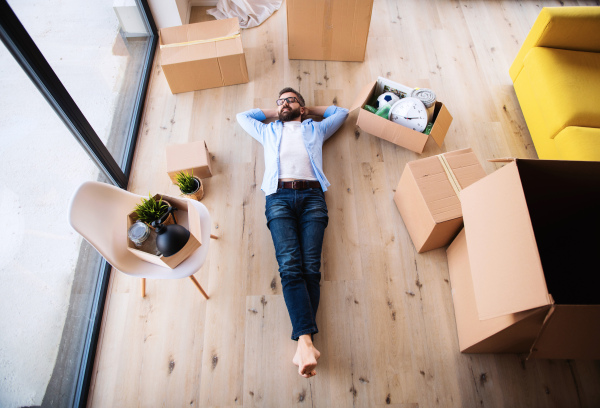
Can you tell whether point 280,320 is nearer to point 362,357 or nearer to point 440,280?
point 362,357

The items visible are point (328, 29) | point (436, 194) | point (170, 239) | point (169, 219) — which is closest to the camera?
point (170, 239)

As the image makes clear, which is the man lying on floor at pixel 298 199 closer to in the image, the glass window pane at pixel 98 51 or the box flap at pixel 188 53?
the box flap at pixel 188 53

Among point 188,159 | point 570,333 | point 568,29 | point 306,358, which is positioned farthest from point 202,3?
point 570,333

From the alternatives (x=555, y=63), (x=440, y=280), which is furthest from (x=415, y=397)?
(x=555, y=63)

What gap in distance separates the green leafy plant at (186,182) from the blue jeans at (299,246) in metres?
0.45

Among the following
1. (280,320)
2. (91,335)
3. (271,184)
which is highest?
(271,184)

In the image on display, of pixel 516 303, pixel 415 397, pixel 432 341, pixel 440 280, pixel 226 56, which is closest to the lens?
pixel 516 303

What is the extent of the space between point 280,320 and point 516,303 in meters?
1.10

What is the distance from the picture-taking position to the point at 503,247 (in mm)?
1080

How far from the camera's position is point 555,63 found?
2096 millimetres

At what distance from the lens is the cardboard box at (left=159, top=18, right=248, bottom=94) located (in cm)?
225

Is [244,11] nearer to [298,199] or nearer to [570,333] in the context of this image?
[298,199]

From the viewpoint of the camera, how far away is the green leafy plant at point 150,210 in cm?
143

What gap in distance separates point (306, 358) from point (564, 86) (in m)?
2.08
